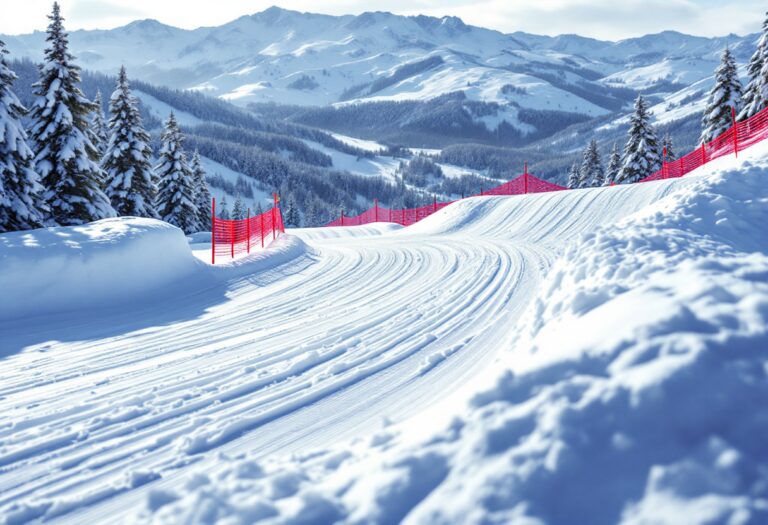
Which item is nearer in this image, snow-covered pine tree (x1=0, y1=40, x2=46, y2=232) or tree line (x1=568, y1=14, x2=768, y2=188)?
snow-covered pine tree (x1=0, y1=40, x2=46, y2=232)

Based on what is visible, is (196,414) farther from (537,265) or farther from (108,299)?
(537,265)

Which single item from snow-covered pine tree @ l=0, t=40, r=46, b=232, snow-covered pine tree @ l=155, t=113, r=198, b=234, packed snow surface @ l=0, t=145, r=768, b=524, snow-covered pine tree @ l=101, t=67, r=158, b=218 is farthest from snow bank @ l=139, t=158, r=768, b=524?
snow-covered pine tree @ l=155, t=113, r=198, b=234

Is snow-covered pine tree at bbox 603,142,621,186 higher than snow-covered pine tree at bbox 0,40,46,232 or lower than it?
higher

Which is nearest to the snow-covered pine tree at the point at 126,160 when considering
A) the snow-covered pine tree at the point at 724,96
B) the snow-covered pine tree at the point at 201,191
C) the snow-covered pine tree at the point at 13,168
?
the snow-covered pine tree at the point at 13,168

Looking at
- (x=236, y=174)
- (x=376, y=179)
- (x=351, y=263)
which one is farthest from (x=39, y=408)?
(x=376, y=179)

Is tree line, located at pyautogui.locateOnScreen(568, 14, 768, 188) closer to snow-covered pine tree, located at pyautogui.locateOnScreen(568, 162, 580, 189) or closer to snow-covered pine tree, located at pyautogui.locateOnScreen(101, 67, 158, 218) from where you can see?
snow-covered pine tree, located at pyautogui.locateOnScreen(568, 162, 580, 189)

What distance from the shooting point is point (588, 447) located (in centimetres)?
267

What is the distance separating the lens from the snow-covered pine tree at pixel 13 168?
1622 cm

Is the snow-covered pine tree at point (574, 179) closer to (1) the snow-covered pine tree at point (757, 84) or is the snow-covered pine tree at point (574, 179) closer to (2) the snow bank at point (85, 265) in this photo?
(1) the snow-covered pine tree at point (757, 84)

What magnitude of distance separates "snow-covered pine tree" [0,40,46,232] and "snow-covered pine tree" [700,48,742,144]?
35526 millimetres

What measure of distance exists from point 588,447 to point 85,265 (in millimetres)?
8453

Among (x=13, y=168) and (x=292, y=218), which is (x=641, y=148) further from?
(x=292, y=218)

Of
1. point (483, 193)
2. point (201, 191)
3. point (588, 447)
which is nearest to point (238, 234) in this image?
point (588, 447)

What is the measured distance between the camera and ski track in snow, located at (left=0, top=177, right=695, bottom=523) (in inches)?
142
